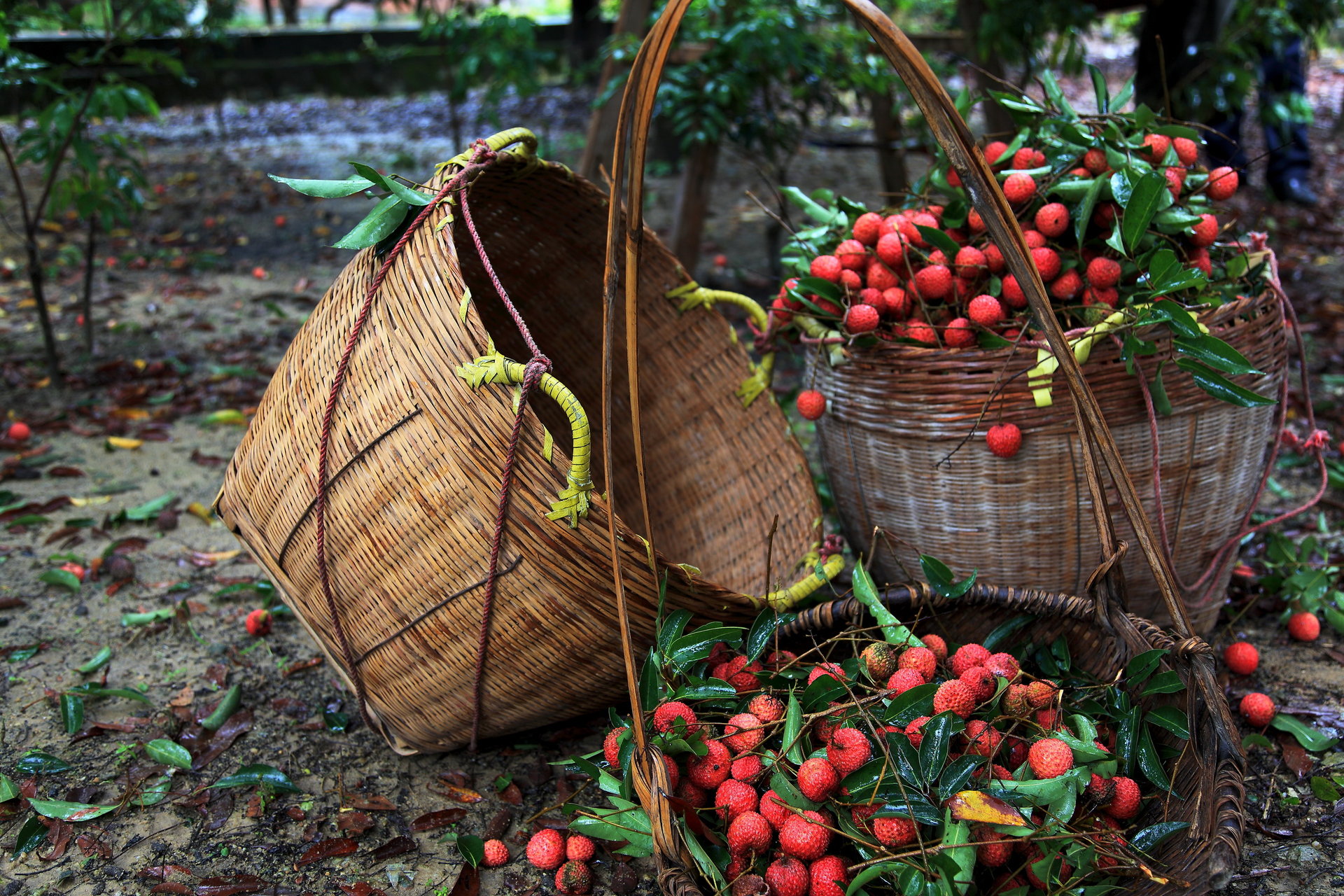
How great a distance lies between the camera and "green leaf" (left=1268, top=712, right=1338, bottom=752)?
1577mm

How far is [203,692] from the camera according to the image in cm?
180

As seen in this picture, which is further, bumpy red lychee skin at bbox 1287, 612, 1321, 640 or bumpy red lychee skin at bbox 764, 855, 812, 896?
bumpy red lychee skin at bbox 1287, 612, 1321, 640

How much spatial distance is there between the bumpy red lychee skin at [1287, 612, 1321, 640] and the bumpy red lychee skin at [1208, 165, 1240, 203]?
0.83 metres

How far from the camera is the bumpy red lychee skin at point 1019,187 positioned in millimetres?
1667

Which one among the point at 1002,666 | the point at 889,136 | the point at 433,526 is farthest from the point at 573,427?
the point at 889,136

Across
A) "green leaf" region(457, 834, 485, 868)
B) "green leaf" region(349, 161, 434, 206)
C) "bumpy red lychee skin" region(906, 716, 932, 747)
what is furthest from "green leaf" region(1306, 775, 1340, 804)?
"green leaf" region(349, 161, 434, 206)

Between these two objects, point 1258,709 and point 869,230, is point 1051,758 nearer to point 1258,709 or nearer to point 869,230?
point 1258,709

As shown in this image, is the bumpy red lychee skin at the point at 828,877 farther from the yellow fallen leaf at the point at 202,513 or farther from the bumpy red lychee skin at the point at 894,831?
the yellow fallen leaf at the point at 202,513

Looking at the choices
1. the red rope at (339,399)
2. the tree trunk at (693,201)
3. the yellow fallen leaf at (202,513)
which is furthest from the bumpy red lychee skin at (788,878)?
the tree trunk at (693,201)

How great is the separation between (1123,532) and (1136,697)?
0.37 metres

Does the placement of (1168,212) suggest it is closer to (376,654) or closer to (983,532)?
(983,532)

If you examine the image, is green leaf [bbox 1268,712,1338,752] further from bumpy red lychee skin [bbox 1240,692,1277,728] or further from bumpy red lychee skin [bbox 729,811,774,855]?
bumpy red lychee skin [bbox 729,811,774,855]

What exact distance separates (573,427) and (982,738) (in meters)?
0.70

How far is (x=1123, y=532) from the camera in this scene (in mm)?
1648
